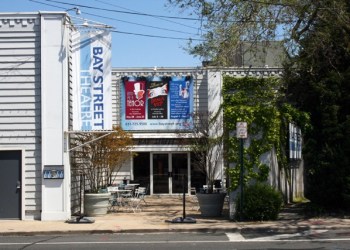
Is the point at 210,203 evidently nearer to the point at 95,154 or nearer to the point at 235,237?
the point at 235,237

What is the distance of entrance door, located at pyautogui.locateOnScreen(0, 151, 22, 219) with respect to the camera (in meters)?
16.9

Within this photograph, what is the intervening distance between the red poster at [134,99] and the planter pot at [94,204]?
10.1 m

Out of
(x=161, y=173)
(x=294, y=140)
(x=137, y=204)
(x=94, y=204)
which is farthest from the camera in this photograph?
(x=161, y=173)

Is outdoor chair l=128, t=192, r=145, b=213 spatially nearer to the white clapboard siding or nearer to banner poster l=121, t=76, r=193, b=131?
the white clapboard siding

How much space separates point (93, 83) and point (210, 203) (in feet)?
17.3

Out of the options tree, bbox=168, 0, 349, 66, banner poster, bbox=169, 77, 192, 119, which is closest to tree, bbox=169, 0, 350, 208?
tree, bbox=168, 0, 349, 66

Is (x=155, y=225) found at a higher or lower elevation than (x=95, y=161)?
lower

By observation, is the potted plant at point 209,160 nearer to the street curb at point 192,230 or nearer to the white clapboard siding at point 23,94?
the street curb at point 192,230

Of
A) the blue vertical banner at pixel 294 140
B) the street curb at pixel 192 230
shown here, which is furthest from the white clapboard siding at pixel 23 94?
the blue vertical banner at pixel 294 140

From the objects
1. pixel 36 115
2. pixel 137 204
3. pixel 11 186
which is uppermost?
pixel 36 115

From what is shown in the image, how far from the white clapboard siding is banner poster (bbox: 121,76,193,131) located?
10770mm

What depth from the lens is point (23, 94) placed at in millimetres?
17078

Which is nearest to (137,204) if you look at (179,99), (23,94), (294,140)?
(23,94)

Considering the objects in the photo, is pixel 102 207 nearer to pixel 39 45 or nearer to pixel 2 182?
pixel 2 182
